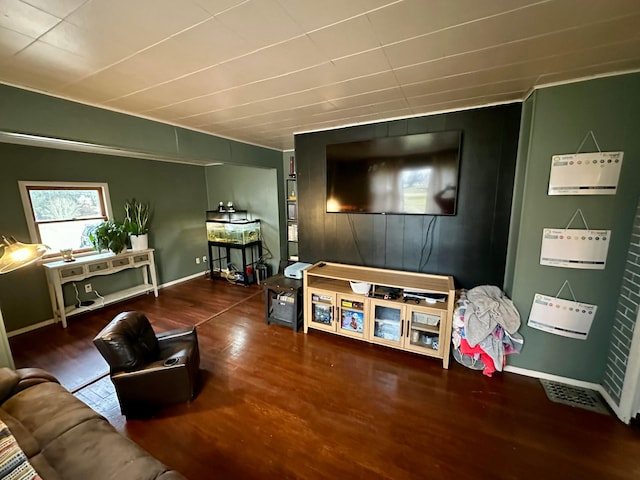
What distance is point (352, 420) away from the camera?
1.90 m

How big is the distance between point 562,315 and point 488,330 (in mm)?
572

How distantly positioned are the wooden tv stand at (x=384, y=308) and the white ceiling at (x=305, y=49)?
1.74m

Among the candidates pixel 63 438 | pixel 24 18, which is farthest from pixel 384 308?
pixel 24 18

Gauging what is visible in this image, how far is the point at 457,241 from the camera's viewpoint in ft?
8.93

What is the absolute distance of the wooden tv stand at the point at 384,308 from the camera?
2.49 meters

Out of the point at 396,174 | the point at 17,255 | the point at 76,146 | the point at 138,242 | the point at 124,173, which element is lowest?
the point at 138,242

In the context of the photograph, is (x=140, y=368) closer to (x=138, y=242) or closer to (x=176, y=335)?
(x=176, y=335)

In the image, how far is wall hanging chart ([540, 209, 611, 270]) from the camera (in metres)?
1.95

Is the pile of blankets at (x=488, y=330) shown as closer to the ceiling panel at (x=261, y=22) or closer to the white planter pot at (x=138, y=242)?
the ceiling panel at (x=261, y=22)

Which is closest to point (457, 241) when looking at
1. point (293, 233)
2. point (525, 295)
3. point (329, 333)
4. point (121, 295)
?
point (525, 295)

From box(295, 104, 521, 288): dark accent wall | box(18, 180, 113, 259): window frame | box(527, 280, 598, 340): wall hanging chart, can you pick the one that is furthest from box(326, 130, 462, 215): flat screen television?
box(18, 180, 113, 259): window frame

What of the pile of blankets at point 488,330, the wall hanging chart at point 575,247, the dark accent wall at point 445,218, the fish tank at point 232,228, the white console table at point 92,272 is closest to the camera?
the wall hanging chart at point 575,247

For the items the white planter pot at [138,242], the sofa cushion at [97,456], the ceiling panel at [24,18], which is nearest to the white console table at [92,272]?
the white planter pot at [138,242]

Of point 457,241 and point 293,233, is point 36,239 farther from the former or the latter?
point 457,241
